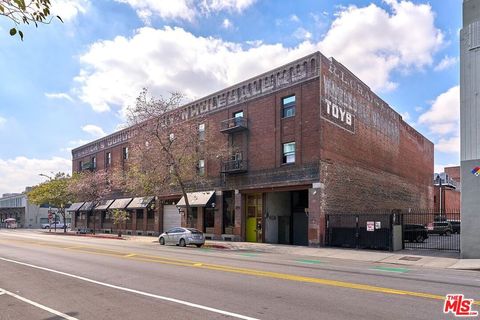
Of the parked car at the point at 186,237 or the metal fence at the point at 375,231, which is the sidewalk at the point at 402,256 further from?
the parked car at the point at 186,237

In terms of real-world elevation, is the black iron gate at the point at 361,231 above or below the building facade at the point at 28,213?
above

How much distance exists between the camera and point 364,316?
7523 millimetres

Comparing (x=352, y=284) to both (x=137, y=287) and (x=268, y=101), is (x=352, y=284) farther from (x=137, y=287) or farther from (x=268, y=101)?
(x=268, y=101)

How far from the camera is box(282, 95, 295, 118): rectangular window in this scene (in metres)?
30.7

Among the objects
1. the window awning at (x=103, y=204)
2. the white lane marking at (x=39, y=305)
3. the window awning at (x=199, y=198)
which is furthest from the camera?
the window awning at (x=103, y=204)

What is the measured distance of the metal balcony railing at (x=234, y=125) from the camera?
33406 mm

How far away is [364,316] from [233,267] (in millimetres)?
8011

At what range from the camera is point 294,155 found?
30.1 meters

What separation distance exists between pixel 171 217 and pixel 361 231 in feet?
70.3

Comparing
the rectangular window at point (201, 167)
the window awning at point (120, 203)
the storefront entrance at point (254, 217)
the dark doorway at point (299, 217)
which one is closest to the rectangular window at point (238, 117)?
the rectangular window at point (201, 167)

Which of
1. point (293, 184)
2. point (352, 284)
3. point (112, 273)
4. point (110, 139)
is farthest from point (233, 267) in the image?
point (110, 139)

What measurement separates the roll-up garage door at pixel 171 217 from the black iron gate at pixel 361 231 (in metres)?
17.3

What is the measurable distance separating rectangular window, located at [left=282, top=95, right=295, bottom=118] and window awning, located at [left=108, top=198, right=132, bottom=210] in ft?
79.2

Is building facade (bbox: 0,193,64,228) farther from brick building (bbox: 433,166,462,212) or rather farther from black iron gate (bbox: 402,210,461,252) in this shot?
black iron gate (bbox: 402,210,461,252)
